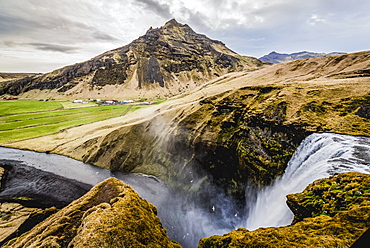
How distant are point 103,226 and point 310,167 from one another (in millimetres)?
16876

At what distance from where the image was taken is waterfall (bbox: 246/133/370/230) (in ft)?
41.7

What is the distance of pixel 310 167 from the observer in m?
15.5

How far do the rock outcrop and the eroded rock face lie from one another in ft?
12.7

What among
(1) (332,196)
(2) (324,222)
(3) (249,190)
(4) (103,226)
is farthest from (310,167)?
(4) (103,226)

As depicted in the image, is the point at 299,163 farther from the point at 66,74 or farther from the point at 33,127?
the point at 66,74

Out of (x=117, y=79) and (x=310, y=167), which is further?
(x=117, y=79)

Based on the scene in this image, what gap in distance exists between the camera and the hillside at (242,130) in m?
20.9

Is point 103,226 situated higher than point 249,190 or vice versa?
point 103,226

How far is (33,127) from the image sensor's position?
64.9 meters

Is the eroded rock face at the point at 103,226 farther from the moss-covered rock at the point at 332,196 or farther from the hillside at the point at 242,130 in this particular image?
the hillside at the point at 242,130

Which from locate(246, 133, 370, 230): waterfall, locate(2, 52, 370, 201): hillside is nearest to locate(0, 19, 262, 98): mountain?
locate(2, 52, 370, 201): hillside

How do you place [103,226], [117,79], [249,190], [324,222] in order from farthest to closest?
1. [117,79]
2. [249,190]
3. [103,226]
4. [324,222]

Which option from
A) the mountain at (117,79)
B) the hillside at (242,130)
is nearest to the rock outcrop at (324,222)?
the hillside at (242,130)

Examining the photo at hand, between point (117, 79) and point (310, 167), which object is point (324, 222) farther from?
point (117, 79)
